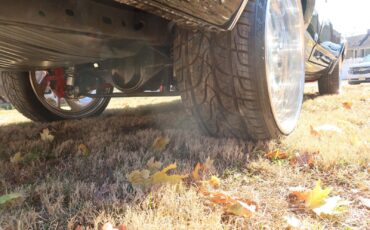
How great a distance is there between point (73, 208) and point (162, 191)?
273 millimetres

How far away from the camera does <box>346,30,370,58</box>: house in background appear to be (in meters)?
28.8

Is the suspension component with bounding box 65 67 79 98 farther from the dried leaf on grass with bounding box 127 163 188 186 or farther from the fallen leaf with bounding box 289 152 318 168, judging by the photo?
the fallen leaf with bounding box 289 152 318 168

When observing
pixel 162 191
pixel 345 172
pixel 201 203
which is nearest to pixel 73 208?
pixel 162 191

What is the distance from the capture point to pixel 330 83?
14.2 ft

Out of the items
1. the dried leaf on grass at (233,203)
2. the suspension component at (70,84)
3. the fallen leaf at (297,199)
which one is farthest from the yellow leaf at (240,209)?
the suspension component at (70,84)

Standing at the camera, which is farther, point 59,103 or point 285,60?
point 59,103

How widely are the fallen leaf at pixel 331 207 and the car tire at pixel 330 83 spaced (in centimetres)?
371

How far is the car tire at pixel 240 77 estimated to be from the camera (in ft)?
4.33

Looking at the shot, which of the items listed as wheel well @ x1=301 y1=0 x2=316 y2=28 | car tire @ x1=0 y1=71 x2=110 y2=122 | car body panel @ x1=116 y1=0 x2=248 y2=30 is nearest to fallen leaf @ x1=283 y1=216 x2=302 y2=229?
car body panel @ x1=116 y1=0 x2=248 y2=30

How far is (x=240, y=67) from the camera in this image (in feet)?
4.42

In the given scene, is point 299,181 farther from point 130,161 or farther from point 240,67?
point 130,161

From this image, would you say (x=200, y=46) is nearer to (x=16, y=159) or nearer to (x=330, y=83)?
(x=16, y=159)

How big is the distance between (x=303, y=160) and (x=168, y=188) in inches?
26.4

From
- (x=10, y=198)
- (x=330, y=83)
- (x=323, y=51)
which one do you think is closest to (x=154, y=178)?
(x=10, y=198)
